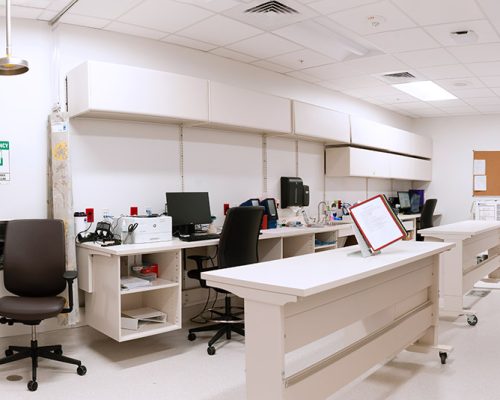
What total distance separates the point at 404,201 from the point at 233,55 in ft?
15.4

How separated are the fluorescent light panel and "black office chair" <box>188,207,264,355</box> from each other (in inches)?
137

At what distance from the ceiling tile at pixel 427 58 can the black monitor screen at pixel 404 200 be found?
3.27 m

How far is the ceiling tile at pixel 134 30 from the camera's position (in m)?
3.92

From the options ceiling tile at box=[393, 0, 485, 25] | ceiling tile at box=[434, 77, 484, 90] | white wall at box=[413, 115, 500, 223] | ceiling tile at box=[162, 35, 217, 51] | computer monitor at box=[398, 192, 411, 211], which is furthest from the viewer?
white wall at box=[413, 115, 500, 223]

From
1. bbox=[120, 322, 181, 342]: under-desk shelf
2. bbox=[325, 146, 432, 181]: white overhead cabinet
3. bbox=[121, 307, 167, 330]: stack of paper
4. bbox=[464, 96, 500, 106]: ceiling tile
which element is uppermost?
bbox=[464, 96, 500, 106]: ceiling tile

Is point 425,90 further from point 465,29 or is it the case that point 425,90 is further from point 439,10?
point 439,10

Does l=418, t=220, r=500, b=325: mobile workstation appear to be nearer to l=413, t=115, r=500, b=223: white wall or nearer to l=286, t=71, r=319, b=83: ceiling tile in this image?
l=286, t=71, r=319, b=83: ceiling tile

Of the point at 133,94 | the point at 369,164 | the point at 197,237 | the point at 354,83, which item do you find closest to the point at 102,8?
the point at 133,94

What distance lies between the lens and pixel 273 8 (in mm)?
3619

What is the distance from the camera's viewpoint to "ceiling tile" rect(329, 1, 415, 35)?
361cm

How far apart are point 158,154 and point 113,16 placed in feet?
4.17

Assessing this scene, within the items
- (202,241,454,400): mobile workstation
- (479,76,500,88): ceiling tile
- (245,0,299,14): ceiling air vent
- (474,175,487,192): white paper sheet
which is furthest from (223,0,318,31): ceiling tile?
(474,175,487,192): white paper sheet

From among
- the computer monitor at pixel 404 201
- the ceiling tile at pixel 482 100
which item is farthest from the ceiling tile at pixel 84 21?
the computer monitor at pixel 404 201

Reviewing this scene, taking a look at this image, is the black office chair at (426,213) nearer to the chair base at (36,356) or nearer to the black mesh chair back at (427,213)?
the black mesh chair back at (427,213)
